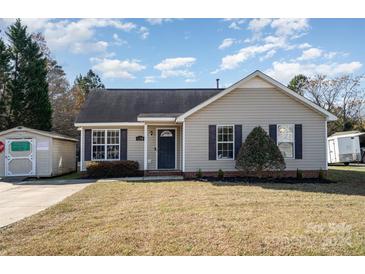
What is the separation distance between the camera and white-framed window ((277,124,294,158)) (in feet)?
46.6

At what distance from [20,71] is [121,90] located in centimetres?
1172

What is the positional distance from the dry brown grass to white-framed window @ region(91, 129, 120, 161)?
635 cm

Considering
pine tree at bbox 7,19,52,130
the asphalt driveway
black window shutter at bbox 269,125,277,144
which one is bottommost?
the asphalt driveway

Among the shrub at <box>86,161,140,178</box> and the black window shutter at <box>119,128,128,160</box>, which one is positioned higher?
the black window shutter at <box>119,128,128,160</box>

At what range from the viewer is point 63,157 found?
1848 centimetres

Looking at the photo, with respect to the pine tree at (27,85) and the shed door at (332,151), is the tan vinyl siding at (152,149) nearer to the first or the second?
the pine tree at (27,85)

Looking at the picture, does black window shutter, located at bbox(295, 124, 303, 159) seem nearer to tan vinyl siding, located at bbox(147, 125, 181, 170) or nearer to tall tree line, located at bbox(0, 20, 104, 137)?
tan vinyl siding, located at bbox(147, 125, 181, 170)

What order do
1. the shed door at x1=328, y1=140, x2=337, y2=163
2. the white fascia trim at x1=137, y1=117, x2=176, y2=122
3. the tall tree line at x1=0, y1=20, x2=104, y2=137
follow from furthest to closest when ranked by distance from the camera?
the shed door at x1=328, y1=140, x2=337, y2=163 → the tall tree line at x1=0, y1=20, x2=104, y2=137 → the white fascia trim at x1=137, y1=117, x2=176, y2=122

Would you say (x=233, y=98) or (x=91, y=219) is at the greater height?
(x=233, y=98)

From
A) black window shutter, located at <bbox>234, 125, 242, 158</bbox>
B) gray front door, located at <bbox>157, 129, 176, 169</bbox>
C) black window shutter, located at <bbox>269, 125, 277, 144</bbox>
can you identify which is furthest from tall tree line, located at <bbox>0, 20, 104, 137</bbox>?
black window shutter, located at <bbox>269, 125, 277, 144</bbox>

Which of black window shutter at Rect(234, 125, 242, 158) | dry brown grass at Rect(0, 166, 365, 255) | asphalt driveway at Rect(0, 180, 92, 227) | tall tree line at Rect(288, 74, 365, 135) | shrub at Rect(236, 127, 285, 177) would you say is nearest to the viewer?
dry brown grass at Rect(0, 166, 365, 255)
